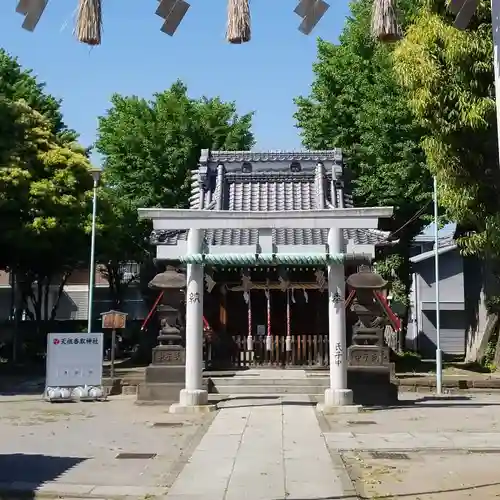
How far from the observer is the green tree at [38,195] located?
838 inches

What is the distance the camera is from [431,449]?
10.1m

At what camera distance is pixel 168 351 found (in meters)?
16.3

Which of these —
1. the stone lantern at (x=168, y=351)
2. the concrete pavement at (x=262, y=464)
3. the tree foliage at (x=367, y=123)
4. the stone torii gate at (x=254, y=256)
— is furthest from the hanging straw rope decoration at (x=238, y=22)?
the tree foliage at (x=367, y=123)

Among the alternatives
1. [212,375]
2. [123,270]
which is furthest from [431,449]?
[123,270]

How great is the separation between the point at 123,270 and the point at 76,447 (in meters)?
31.0

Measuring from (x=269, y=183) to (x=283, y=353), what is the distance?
6.08 meters

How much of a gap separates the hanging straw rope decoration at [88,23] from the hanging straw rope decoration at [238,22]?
111cm

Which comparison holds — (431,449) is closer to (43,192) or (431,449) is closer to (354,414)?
(354,414)

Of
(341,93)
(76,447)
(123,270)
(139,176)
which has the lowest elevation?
(76,447)

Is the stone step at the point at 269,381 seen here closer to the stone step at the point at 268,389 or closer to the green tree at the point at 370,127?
the stone step at the point at 268,389

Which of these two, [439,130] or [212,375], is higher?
[439,130]

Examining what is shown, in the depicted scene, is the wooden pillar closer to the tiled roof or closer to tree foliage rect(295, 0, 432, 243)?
the tiled roof

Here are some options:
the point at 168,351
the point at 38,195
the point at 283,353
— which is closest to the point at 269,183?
the point at 283,353

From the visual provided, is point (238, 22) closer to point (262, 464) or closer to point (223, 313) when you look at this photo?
point (262, 464)
